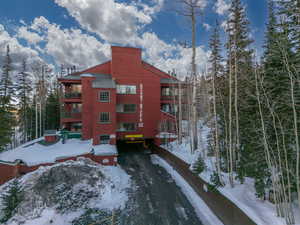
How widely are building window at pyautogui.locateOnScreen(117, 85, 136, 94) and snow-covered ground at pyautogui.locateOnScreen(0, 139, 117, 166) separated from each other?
695 centimetres

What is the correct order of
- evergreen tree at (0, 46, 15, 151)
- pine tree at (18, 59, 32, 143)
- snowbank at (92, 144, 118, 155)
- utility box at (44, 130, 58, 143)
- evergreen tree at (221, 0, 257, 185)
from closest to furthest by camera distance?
evergreen tree at (221, 0, 257, 185), snowbank at (92, 144, 118, 155), utility box at (44, 130, 58, 143), evergreen tree at (0, 46, 15, 151), pine tree at (18, 59, 32, 143)

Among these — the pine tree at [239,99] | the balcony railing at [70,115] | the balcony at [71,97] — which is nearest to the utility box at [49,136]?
the balcony railing at [70,115]

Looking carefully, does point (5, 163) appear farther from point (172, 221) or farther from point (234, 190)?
point (234, 190)

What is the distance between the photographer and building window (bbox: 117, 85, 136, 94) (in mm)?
17812

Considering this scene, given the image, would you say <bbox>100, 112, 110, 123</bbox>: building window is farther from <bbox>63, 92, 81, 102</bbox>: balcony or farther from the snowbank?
<bbox>63, 92, 81, 102</bbox>: balcony

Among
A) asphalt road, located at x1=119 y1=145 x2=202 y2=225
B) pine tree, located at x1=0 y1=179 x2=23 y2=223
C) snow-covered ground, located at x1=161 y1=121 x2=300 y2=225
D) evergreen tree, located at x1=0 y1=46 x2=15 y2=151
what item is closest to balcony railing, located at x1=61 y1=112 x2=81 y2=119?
evergreen tree, located at x1=0 y1=46 x2=15 y2=151

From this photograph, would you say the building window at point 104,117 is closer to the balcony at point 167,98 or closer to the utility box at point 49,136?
the utility box at point 49,136

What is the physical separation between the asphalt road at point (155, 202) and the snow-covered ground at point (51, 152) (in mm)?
3471

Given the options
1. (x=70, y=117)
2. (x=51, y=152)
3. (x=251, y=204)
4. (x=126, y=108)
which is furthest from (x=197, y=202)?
(x=70, y=117)

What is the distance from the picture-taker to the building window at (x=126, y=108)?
58.4 ft

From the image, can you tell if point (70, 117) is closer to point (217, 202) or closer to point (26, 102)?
point (26, 102)

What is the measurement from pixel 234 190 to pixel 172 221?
10.0 ft

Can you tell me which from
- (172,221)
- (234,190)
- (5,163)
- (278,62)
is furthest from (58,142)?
(278,62)

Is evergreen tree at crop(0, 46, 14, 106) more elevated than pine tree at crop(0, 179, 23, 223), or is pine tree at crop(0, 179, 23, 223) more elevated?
evergreen tree at crop(0, 46, 14, 106)
